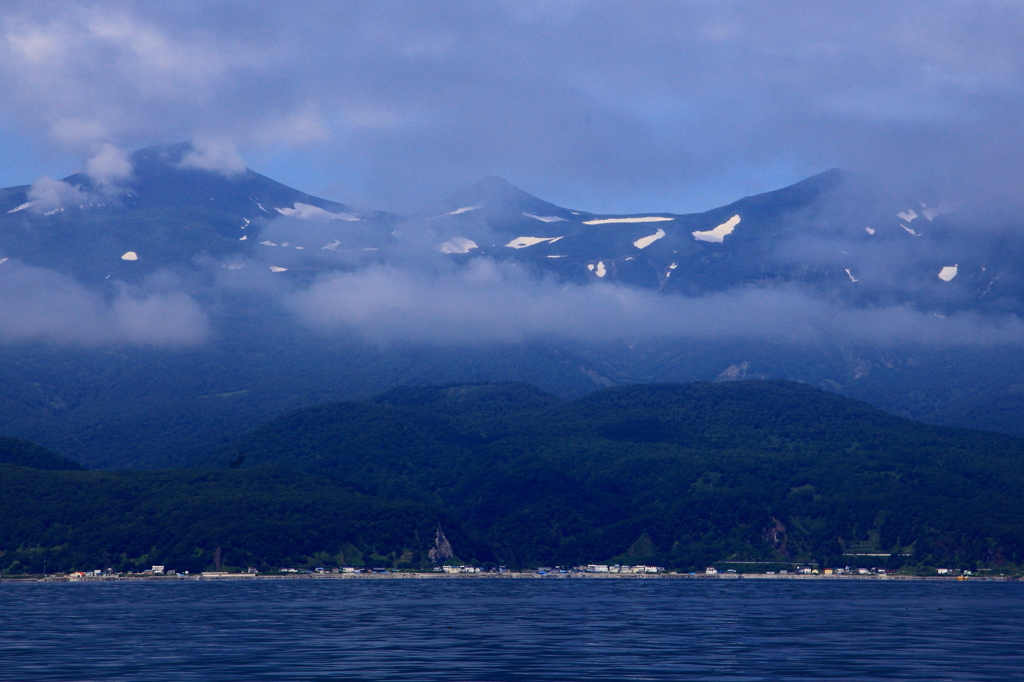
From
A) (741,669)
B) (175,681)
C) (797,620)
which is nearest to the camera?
(175,681)

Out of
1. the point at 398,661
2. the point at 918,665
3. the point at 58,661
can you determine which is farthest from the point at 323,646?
the point at 918,665

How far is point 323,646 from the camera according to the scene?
12644cm

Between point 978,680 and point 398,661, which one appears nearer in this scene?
point 978,680

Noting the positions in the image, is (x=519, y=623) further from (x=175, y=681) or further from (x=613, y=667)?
(x=175, y=681)

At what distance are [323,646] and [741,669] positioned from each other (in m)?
43.1

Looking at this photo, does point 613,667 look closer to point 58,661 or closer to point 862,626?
point 58,661

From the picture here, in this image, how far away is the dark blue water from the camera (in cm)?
10525

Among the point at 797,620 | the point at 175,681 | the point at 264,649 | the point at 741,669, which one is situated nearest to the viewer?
the point at 175,681

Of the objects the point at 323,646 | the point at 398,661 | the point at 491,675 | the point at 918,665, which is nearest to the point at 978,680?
the point at 918,665

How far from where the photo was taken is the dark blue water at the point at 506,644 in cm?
10525

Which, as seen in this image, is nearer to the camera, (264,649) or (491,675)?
(491,675)

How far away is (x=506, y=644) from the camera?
13038 centimetres

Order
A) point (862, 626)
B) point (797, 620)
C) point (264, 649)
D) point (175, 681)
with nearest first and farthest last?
1. point (175, 681)
2. point (264, 649)
3. point (862, 626)
4. point (797, 620)

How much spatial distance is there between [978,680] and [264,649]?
6706cm
